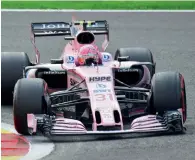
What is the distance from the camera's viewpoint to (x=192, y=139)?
1454 centimetres

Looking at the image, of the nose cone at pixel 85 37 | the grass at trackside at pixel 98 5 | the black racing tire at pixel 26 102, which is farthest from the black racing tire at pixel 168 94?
the grass at trackside at pixel 98 5

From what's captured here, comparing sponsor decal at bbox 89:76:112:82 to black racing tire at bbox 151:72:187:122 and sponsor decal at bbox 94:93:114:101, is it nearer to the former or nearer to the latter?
sponsor decal at bbox 94:93:114:101

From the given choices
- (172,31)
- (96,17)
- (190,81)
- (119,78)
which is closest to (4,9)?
(96,17)

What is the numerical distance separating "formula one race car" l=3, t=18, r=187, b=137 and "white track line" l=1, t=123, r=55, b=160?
4.2 inches

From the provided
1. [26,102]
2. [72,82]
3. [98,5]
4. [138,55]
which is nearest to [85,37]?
[72,82]

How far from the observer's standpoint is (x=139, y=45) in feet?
80.3

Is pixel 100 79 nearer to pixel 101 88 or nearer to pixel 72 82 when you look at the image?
pixel 101 88

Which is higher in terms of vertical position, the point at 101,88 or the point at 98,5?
the point at 98,5

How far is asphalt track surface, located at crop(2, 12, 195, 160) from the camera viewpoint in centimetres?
1375

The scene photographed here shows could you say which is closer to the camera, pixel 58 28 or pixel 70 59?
pixel 70 59

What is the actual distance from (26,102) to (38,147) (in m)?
0.99

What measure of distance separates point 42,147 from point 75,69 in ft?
7.40

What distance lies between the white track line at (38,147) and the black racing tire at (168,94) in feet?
5.41

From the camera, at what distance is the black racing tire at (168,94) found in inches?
602
